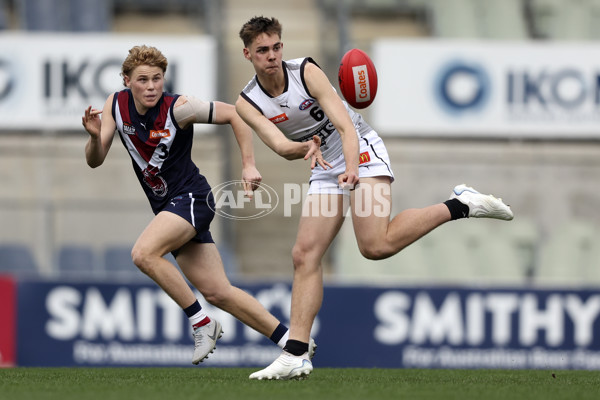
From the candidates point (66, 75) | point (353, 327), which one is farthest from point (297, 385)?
point (66, 75)

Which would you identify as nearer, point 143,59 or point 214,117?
point 143,59

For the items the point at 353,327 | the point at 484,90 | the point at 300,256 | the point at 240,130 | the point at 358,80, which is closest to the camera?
the point at 300,256

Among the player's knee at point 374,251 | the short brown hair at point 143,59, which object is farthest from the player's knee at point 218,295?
the short brown hair at point 143,59

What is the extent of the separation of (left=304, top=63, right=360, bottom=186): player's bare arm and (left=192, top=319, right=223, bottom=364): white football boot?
4.63ft

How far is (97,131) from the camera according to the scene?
645cm

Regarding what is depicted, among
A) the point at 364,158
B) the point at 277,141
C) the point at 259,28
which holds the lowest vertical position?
the point at 364,158

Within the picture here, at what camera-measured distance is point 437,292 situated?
1093 cm

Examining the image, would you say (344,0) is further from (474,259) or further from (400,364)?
(400,364)

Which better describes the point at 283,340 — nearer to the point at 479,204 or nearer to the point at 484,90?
the point at 479,204

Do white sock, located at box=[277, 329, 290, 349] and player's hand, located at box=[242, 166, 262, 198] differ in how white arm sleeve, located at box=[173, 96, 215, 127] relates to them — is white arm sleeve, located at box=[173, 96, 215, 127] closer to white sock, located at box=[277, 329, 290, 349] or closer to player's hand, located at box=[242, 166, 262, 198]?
player's hand, located at box=[242, 166, 262, 198]

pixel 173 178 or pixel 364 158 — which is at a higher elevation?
pixel 364 158

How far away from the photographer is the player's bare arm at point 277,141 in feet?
19.3

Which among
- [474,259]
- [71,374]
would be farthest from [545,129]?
[71,374]

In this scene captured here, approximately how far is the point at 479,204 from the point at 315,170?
1111mm
